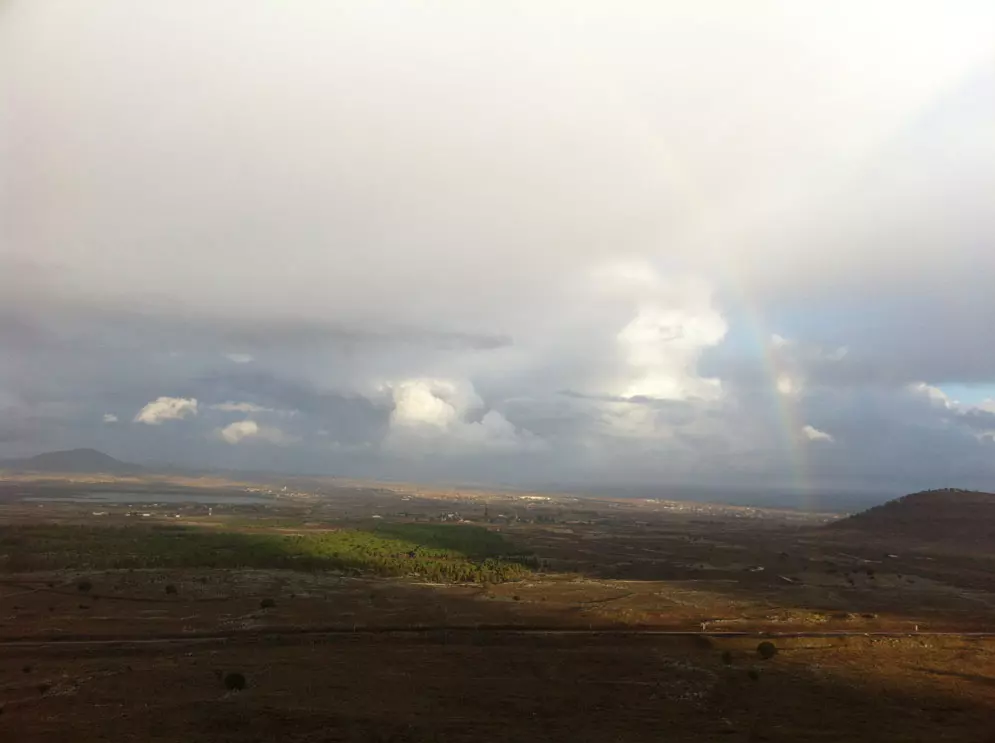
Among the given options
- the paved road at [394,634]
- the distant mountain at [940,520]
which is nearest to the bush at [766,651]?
the paved road at [394,634]

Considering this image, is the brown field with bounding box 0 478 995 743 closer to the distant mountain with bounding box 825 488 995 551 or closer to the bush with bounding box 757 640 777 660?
the bush with bounding box 757 640 777 660

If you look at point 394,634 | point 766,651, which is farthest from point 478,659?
point 766,651

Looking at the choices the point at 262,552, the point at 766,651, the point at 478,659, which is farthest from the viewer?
the point at 262,552

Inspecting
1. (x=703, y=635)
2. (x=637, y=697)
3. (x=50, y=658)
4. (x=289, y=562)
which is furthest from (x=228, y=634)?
(x=289, y=562)

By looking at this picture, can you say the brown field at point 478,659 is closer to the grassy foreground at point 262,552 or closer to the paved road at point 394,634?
the paved road at point 394,634

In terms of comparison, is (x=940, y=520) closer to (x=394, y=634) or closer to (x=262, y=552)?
(x=262, y=552)

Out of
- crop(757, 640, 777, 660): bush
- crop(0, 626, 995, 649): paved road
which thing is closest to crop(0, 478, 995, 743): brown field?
crop(0, 626, 995, 649): paved road
